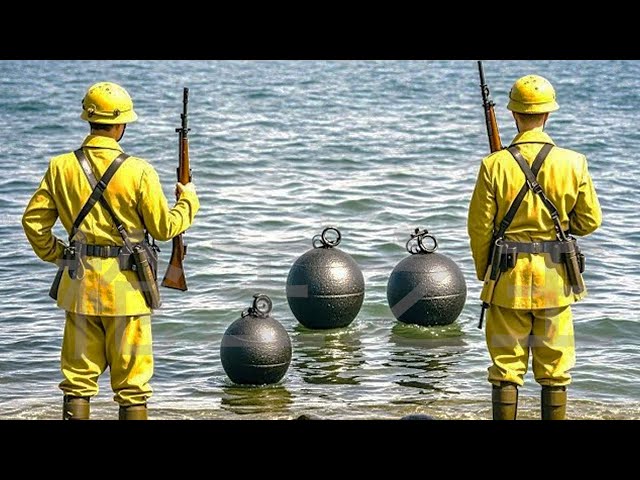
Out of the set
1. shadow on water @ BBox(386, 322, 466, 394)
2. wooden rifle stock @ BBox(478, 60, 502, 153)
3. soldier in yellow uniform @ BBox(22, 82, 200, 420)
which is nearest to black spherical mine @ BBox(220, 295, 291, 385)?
shadow on water @ BBox(386, 322, 466, 394)

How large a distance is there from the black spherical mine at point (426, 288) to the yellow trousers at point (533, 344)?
4668 millimetres

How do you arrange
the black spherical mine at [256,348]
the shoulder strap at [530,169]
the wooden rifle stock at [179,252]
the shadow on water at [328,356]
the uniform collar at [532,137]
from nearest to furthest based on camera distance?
1. the shoulder strap at [530,169]
2. the uniform collar at [532,137]
3. the wooden rifle stock at [179,252]
4. the black spherical mine at [256,348]
5. the shadow on water at [328,356]

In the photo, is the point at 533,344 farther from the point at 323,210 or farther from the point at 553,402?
the point at 323,210

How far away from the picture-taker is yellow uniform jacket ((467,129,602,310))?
934 centimetres

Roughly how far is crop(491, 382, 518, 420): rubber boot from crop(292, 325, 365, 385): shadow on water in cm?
363

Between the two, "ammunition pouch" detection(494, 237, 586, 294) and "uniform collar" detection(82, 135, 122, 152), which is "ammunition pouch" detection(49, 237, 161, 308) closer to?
"uniform collar" detection(82, 135, 122, 152)

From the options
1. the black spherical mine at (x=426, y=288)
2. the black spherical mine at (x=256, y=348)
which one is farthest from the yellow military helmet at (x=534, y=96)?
the black spherical mine at (x=426, y=288)

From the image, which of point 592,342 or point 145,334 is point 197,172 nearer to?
point 592,342

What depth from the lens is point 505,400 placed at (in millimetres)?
9500

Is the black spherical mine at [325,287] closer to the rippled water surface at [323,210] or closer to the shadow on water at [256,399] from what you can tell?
the rippled water surface at [323,210]

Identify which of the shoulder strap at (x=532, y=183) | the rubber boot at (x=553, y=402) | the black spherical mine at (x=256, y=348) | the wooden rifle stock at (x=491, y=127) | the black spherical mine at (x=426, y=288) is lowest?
the rubber boot at (x=553, y=402)

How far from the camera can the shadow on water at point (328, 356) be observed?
13273mm
